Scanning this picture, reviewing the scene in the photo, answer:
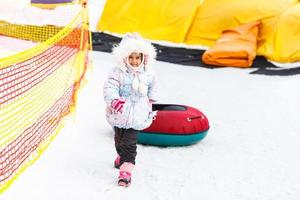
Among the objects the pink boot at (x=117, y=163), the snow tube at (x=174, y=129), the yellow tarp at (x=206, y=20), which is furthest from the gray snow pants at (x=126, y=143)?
the yellow tarp at (x=206, y=20)

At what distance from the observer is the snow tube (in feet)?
18.5

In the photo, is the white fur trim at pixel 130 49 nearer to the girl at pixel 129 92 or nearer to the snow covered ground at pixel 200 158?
the girl at pixel 129 92

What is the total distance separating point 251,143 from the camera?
5.92 m

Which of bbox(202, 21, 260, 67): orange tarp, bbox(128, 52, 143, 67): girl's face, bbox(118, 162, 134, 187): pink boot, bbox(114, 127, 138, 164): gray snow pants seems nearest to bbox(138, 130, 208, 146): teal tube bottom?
bbox(114, 127, 138, 164): gray snow pants

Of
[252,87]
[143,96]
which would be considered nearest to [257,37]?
[252,87]

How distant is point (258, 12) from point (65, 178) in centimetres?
679

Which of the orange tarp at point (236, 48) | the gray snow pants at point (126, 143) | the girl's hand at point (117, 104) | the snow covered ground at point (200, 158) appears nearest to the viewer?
the girl's hand at point (117, 104)

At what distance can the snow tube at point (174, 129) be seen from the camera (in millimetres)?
5633

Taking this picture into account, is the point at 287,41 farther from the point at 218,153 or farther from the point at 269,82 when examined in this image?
the point at 218,153

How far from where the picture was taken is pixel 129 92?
15.5 ft

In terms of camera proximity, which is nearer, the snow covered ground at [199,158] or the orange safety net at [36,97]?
the snow covered ground at [199,158]

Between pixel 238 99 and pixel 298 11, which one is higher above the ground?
pixel 298 11

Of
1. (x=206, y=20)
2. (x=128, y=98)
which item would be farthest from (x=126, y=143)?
(x=206, y=20)

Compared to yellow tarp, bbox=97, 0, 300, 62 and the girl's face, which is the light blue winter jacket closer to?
the girl's face
